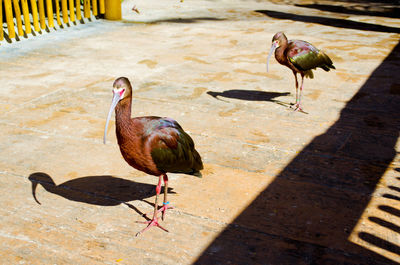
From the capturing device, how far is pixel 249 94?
8.45 m

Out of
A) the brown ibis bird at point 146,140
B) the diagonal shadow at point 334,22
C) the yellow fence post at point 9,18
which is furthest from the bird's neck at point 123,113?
the diagonal shadow at point 334,22

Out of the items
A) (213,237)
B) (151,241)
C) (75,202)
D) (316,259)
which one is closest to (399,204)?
(316,259)

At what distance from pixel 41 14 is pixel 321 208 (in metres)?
10.4

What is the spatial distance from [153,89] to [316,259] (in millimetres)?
5215

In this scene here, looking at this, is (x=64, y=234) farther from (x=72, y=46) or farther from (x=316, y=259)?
(x=72, y=46)

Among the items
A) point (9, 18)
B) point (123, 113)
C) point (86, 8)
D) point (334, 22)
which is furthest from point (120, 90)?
point (334, 22)

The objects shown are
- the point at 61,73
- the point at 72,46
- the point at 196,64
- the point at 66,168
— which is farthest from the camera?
the point at 72,46

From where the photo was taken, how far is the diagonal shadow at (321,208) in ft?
13.3

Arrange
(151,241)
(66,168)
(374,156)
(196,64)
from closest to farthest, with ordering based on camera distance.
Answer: (151,241)
(66,168)
(374,156)
(196,64)

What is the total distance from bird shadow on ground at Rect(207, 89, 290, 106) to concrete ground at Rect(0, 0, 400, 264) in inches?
1.3

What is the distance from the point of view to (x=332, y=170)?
5.64 m

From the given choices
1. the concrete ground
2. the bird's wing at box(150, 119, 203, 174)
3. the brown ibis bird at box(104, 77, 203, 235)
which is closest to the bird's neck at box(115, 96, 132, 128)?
the brown ibis bird at box(104, 77, 203, 235)

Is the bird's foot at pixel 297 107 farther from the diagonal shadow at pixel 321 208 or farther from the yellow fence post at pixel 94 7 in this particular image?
the yellow fence post at pixel 94 7

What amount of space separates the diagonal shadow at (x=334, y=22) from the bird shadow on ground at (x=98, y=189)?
38.2 ft
